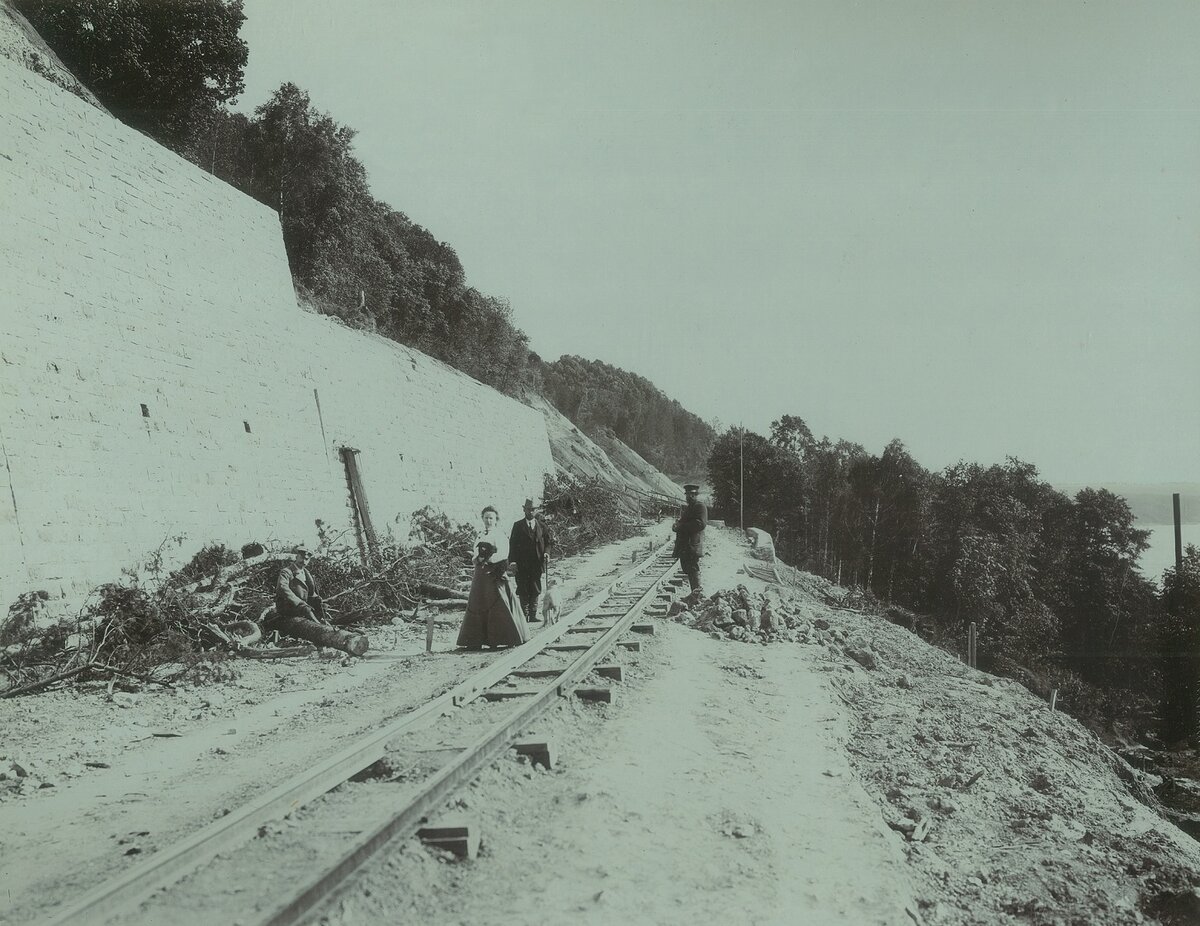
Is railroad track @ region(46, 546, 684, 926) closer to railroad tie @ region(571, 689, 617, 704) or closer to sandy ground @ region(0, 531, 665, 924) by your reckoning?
railroad tie @ region(571, 689, 617, 704)

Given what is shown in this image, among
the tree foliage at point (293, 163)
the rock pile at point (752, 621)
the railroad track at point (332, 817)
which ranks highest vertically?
the tree foliage at point (293, 163)

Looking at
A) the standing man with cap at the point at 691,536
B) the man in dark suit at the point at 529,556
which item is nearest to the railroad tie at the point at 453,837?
the man in dark suit at the point at 529,556

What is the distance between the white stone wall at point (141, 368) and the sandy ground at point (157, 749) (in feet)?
6.89

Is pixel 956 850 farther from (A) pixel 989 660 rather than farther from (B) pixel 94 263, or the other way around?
(A) pixel 989 660

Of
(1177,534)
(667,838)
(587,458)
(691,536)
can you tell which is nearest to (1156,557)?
(1177,534)

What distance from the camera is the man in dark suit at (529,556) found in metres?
10.7

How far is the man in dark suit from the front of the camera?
10742mm

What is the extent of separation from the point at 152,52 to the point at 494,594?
17690mm

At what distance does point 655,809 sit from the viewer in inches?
190

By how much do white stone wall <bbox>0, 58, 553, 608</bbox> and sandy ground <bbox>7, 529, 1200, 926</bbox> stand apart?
2.57 metres

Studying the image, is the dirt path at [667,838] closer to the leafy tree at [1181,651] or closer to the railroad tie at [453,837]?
the railroad tie at [453,837]

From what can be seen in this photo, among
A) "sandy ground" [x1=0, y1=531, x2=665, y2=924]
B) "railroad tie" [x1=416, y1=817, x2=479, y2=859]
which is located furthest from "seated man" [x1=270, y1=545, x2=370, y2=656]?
"railroad tie" [x1=416, y1=817, x2=479, y2=859]

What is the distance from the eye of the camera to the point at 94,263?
995 cm

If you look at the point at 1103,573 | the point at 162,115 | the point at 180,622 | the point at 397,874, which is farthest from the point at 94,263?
the point at 1103,573
